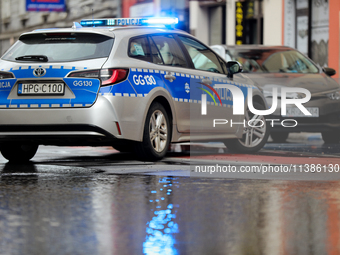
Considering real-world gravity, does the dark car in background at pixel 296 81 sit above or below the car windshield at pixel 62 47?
below

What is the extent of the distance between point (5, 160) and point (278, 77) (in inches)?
212

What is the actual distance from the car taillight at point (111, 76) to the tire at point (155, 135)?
2.26ft

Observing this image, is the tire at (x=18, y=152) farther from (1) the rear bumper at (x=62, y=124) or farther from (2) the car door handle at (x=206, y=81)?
(2) the car door handle at (x=206, y=81)

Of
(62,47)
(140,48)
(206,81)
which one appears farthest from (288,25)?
(62,47)

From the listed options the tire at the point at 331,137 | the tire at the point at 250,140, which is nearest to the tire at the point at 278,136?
the tire at the point at 331,137

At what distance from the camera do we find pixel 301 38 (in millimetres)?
24250

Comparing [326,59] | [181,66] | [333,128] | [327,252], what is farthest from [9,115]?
[326,59]

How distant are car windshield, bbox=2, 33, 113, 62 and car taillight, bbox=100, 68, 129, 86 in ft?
0.82

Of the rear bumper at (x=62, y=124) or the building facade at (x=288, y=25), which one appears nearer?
the rear bumper at (x=62, y=124)

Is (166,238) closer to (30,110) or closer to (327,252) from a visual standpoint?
(327,252)

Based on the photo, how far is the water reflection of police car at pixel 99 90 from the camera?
27.5 feet

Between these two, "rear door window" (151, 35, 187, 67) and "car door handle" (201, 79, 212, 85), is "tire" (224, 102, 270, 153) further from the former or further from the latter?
"rear door window" (151, 35, 187, 67)

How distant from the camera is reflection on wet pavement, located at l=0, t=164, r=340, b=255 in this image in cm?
445

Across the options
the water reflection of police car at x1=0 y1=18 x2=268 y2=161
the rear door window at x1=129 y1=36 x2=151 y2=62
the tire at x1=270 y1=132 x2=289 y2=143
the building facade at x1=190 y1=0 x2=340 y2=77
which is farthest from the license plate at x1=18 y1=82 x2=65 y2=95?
the building facade at x1=190 y1=0 x2=340 y2=77
